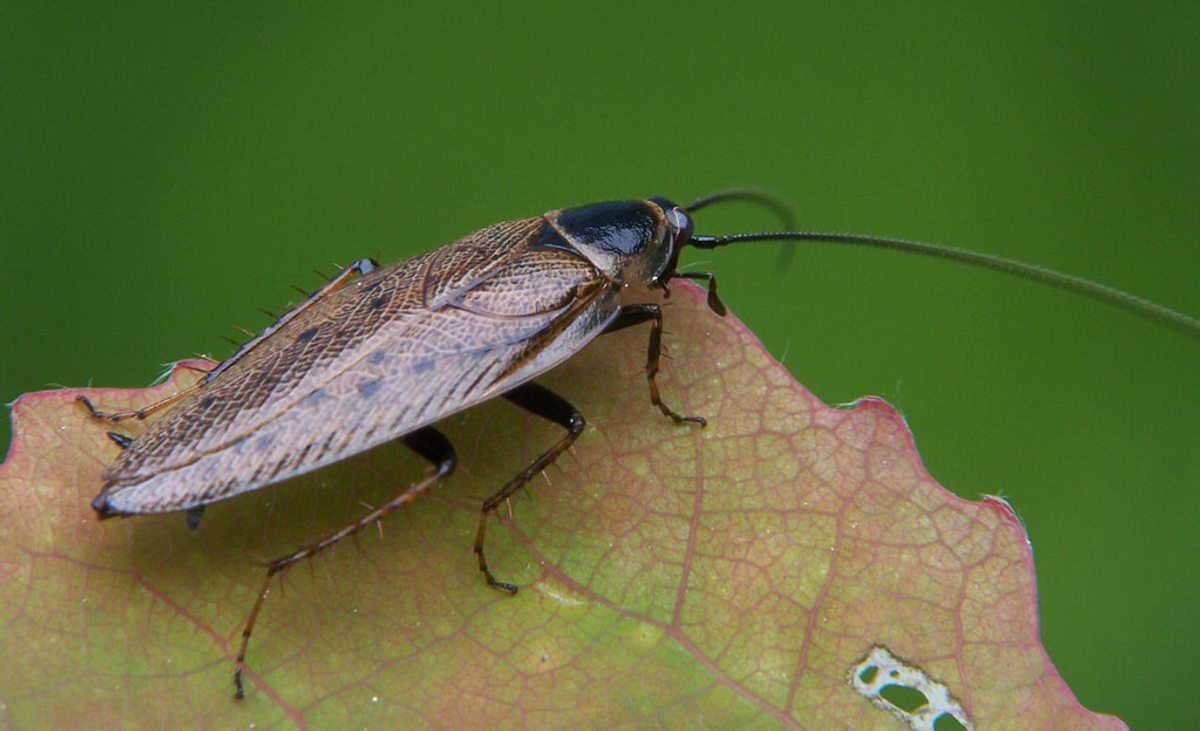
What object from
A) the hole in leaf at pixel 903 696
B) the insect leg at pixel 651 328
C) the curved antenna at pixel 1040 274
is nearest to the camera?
the hole in leaf at pixel 903 696

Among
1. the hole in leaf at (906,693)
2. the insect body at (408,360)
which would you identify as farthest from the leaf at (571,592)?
the insect body at (408,360)

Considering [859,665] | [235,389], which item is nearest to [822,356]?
[859,665]

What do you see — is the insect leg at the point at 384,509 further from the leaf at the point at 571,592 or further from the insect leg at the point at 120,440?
the insect leg at the point at 120,440

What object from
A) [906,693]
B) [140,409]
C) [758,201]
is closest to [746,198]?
[758,201]

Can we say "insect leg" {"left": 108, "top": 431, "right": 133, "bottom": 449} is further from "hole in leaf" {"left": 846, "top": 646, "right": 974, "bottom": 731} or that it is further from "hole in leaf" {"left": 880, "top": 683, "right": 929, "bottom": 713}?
"hole in leaf" {"left": 880, "top": 683, "right": 929, "bottom": 713}

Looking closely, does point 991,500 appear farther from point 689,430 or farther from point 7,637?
point 7,637

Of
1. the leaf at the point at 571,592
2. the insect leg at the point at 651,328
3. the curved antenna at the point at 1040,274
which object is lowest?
→ the leaf at the point at 571,592

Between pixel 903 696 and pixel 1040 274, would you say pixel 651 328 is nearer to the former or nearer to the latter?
pixel 1040 274
